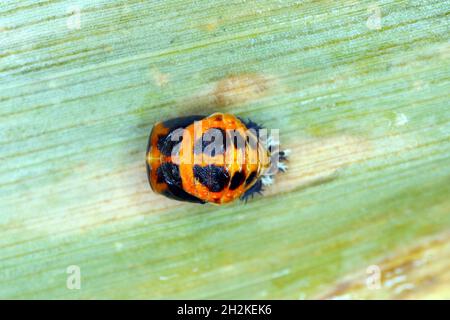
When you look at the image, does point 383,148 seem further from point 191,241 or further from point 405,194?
point 191,241

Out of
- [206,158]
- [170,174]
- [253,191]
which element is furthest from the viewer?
[253,191]

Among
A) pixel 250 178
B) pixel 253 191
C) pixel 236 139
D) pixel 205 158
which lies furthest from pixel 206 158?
pixel 253 191

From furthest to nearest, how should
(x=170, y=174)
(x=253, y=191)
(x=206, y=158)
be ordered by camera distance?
(x=253, y=191), (x=170, y=174), (x=206, y=158)

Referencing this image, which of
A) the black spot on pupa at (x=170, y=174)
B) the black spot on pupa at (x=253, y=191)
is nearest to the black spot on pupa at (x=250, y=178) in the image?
the black spot on pupa at (x=253, y=191)

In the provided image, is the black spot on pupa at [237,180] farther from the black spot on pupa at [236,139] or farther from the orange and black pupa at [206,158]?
the black spot on pupa at [236,139]

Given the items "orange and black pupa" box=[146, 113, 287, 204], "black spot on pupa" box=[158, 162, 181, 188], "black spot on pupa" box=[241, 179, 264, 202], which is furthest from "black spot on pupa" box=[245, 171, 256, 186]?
"black spot on pupa" box=[158, 162, 181, 188]

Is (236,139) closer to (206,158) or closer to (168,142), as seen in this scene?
Answer: (206,158)

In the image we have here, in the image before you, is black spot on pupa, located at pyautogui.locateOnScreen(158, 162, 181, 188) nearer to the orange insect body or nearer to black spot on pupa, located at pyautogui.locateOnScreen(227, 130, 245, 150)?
the orange insect body
